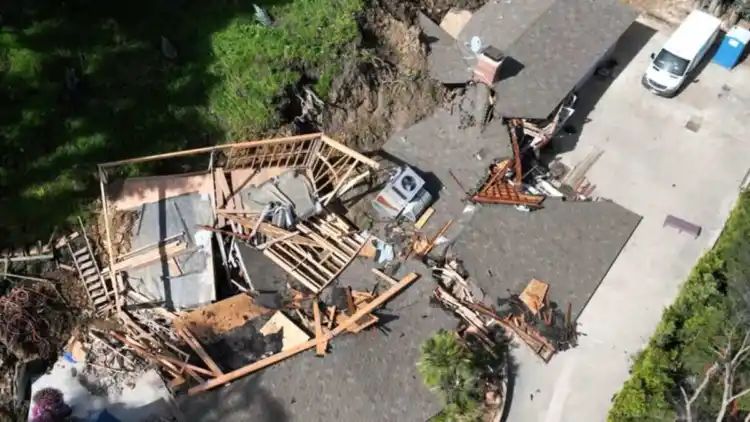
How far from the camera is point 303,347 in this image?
73.0ft

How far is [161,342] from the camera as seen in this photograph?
2233 centimetres

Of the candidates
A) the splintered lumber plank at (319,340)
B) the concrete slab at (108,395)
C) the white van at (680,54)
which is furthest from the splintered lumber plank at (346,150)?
the white van at (680,54)

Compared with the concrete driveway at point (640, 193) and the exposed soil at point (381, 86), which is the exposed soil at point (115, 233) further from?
the concrete driveway at point (640, 193)

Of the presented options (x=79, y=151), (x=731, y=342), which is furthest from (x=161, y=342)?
(x=731, y=342)

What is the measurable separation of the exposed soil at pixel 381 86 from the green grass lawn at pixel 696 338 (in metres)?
10.3

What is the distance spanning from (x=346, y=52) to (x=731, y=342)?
1482 cm

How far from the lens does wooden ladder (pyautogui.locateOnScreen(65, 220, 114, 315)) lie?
23.0m

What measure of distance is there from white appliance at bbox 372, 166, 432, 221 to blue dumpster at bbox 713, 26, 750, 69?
1341 centimetres

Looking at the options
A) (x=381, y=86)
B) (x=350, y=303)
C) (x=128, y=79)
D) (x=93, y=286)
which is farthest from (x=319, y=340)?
(x=128, y=79)

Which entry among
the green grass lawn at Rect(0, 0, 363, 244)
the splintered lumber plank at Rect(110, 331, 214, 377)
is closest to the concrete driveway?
the splintered lumber plank at Rect(110, 331, 214, 377)

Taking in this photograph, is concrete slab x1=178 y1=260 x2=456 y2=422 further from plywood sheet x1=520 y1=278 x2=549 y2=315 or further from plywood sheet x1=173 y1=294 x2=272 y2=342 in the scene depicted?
plywood sheet x1=520 y1=278 x2=549 y2=315

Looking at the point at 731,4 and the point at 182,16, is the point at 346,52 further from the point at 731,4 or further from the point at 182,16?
the point at 731,4

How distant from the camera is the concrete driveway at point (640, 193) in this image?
2256cm

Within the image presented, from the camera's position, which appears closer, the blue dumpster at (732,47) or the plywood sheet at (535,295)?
the plywood sheet at (535,295)
